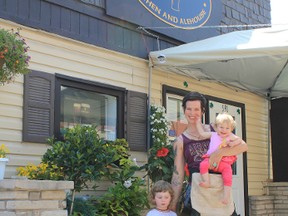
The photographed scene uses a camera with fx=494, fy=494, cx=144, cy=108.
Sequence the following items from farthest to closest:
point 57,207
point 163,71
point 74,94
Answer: point 163,71 → point 74,94 → point 57,207

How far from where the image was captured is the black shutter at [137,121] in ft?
20.5

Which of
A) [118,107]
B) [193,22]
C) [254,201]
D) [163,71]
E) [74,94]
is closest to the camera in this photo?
[74,94]

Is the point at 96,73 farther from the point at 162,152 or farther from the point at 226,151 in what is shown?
the point at 226,151

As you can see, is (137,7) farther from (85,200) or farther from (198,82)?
(85,200)

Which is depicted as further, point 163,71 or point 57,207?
point 163,71

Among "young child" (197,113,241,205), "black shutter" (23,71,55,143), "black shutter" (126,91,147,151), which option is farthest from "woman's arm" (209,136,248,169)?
"black shutter" (126,91,147,151)

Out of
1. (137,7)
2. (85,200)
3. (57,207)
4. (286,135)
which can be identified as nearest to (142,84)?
(137,7)

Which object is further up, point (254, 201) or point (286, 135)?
point (286, 135)

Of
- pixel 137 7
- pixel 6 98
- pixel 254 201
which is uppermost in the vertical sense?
pixel 137 7

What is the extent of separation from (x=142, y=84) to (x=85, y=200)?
6.66 feet

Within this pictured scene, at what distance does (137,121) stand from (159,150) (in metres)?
0.81

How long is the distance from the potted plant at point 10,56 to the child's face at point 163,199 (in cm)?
165

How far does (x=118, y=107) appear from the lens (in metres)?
6.22

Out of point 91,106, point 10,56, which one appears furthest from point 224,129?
point 91,106
